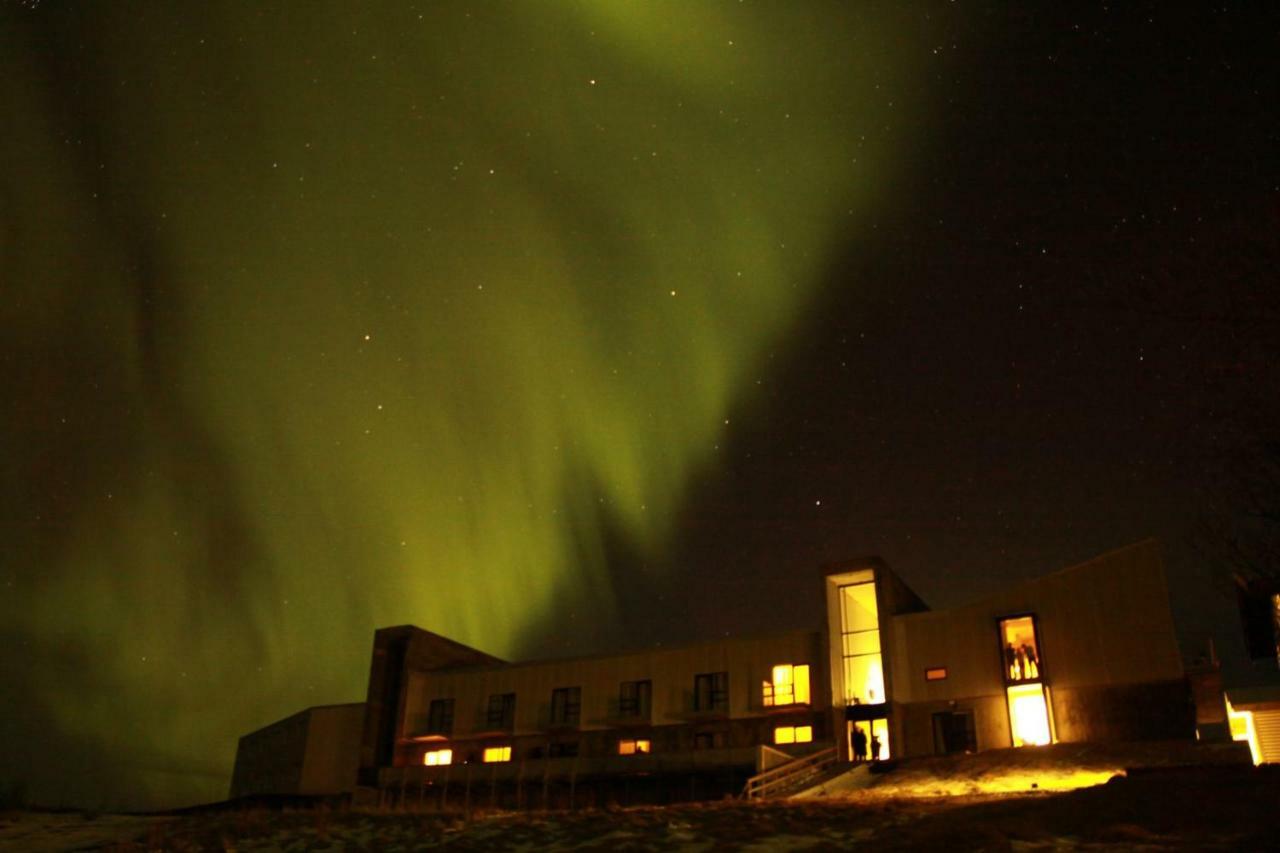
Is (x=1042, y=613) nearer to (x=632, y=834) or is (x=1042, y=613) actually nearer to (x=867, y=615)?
(x=867, y=615)

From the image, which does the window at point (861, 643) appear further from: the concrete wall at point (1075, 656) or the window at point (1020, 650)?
the window at point (1020, 650)

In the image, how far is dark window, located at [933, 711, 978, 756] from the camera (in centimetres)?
3725

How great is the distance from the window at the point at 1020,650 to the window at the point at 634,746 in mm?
16256

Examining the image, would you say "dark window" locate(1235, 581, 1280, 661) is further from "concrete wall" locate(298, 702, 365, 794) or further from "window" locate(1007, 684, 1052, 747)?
"concrete wall" locate(298, 702, 365, 794)

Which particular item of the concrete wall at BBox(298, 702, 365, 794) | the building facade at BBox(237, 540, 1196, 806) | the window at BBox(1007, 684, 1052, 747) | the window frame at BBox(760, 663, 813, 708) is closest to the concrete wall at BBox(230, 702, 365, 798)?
the concrete wall at BBox(298, 702, 365, 794)

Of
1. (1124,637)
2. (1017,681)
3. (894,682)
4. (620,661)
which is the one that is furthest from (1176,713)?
(620,661)

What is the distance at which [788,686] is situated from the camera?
139 feet

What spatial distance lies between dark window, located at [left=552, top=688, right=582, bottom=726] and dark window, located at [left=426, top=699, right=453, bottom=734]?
6.36 metres

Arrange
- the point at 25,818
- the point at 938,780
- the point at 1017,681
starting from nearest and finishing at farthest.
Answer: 1. the point at 25,818
2. the point at 938,780
3. the point at 1017,681

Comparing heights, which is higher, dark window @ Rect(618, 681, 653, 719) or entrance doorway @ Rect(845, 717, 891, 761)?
dark window @ Rect(618, 681, 653, 719)

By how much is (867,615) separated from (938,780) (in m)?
15.7

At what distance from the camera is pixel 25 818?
24984mm

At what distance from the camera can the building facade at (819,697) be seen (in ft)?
115

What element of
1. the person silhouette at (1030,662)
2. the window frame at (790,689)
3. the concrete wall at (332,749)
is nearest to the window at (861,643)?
the window frame at (790,689)
